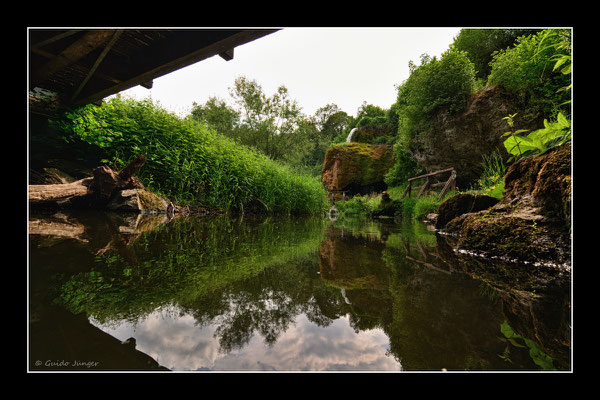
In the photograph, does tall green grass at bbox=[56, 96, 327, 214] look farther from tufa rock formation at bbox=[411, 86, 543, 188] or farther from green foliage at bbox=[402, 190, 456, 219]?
tufa rock formation at bbox=[411, 86, 543, 188]

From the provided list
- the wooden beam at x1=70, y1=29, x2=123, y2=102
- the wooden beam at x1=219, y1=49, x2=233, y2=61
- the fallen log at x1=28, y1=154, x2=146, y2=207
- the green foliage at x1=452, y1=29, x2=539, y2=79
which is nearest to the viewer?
the wooden beam at x1=70, y1=29, x2=123, y2=102

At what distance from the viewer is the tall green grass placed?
437cm

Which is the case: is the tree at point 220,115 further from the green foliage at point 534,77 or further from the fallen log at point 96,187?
the green foliage at point 534,77

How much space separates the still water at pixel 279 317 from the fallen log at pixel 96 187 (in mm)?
3093

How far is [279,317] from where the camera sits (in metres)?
0.68

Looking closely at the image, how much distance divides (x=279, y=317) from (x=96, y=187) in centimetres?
469

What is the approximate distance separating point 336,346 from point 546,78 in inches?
394

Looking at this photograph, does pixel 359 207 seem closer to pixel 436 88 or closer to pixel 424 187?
pixel 424 187

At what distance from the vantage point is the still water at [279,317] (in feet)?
1.59

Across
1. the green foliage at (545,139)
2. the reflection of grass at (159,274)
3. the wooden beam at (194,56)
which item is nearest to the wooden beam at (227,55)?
the wooden beam at (194,56)

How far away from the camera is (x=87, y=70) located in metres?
3.36

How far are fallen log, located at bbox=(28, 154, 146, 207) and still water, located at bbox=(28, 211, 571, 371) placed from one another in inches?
122

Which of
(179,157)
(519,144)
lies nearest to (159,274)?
(519,144)

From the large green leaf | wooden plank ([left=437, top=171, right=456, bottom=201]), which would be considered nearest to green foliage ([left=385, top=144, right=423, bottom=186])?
wooden plank ([left=437, top=171, right=456, bottom=201])
